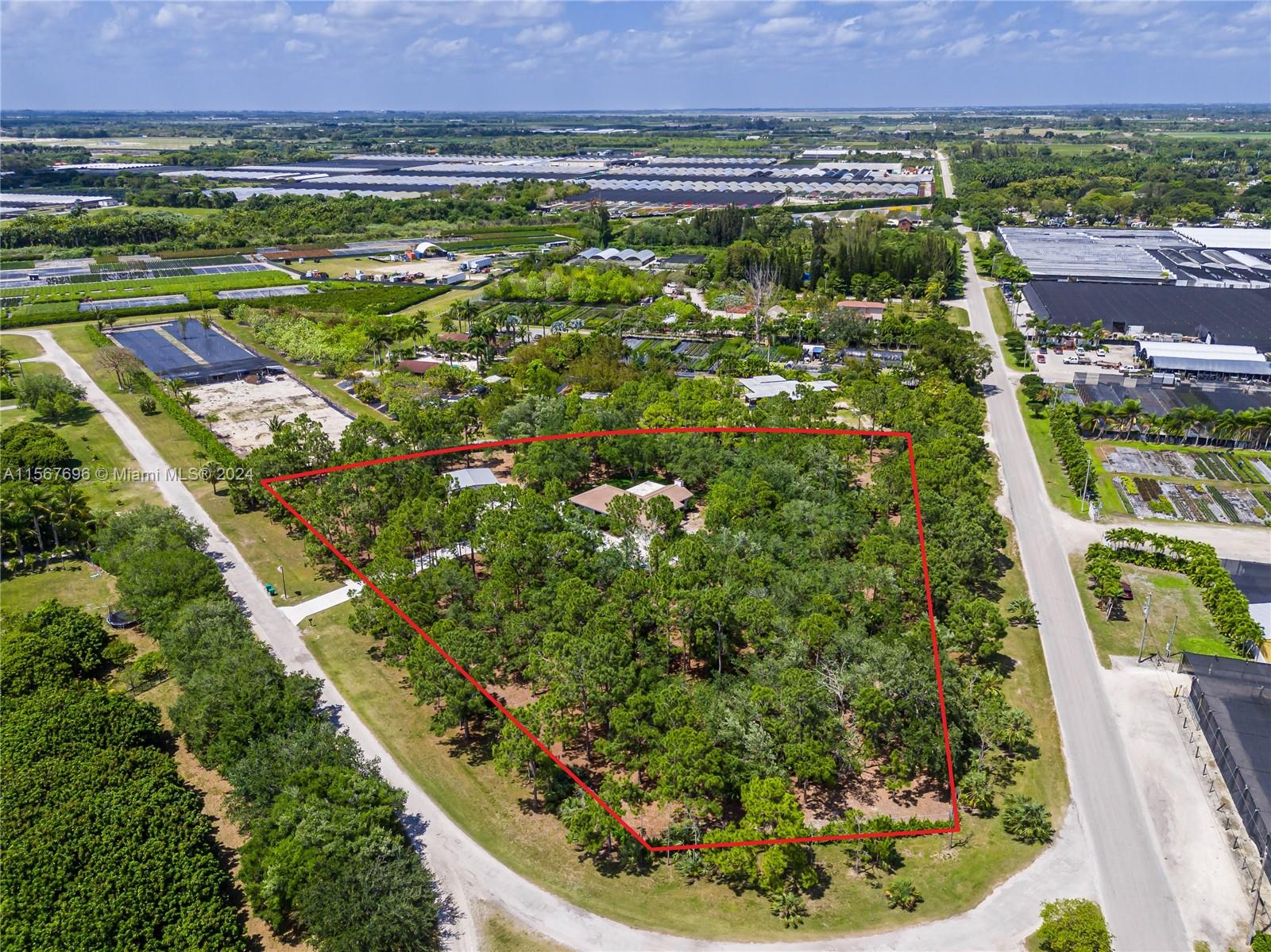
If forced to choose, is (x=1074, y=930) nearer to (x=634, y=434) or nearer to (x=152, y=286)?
(x=634, y=434)

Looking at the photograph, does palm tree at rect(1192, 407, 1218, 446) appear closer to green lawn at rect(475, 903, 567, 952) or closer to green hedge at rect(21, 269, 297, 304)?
green lawn at rect(475, 903, 567, 952)

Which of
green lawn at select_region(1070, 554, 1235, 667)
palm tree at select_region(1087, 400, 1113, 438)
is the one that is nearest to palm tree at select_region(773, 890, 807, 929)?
green lawn at select_region(1070, 554, 1235, 667)

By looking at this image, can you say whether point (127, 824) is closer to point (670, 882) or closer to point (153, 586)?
point (153, 586)

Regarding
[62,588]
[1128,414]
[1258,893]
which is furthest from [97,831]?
[1128,414]

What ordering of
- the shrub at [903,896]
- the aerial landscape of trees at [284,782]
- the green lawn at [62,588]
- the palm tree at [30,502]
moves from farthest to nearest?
the palm tree at [30,502], the green lawn at [62,588], the shrub at [903,896], the aerial landscape of trees at [284,782]

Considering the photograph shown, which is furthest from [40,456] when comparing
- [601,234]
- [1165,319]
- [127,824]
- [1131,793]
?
[1165,319]

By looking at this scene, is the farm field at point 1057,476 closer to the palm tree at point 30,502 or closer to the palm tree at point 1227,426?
the palm tree at point 1227,426

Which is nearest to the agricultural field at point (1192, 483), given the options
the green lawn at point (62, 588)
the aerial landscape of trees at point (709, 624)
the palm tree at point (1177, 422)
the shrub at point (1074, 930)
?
the palm tree at point (1177, 422)
